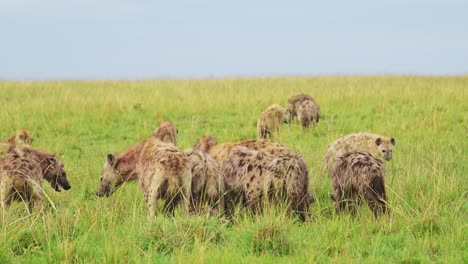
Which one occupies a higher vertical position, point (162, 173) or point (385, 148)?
point (162, 173)

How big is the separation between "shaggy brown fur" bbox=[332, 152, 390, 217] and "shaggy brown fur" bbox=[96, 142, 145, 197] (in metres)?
2.14

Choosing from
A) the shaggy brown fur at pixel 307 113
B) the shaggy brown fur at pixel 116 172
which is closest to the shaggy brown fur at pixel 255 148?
the shaggy brown fur at pixel 116 172

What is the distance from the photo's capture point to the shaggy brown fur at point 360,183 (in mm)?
5785

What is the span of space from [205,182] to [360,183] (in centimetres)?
145

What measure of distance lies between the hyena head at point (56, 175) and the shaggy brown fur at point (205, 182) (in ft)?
6.07

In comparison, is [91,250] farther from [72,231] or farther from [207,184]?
[207,184]

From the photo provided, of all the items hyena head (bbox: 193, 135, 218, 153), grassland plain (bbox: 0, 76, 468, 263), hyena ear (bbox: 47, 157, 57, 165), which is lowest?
grassland plain (bbox: 0, 76, 468, 263)

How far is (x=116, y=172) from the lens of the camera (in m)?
6.61

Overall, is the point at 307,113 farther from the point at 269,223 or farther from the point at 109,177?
the point at 269,223

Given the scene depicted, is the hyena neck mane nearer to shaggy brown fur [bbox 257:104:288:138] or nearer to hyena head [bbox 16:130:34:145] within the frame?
hyena head [bbox 16:130:34:145]

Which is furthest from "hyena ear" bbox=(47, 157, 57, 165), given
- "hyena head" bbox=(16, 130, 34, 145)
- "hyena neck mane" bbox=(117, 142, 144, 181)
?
"hyena head" bbox=(16, 130, 34, 145)

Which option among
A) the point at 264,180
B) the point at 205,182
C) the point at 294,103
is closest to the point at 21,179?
the point at 205,182

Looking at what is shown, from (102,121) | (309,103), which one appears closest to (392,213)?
(309,103)

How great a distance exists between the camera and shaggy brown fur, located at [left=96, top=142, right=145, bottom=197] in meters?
6.57
